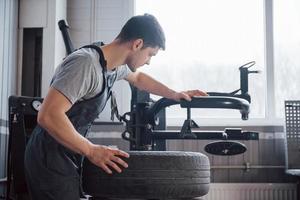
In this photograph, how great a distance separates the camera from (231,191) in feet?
12.8

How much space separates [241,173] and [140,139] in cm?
216

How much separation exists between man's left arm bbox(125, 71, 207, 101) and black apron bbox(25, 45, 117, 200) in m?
0.40

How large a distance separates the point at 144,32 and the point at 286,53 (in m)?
2.91

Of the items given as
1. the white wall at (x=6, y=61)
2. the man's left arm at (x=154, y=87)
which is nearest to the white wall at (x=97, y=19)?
the white wall at (x=6, y=61)

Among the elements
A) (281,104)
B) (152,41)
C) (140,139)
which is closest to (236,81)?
(281,104)

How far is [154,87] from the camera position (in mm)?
2164

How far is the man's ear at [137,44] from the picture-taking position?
5.80 ft

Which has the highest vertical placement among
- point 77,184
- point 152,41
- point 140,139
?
point 152,41

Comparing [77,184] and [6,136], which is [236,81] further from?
[77,184]

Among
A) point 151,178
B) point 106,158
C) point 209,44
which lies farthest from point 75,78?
point 209,44

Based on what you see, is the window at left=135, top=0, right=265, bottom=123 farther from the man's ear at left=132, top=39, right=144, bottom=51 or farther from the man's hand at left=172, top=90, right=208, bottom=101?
the man's ear at left=132, top=39, right=144, bottom=51

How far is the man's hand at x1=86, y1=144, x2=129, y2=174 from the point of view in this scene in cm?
151

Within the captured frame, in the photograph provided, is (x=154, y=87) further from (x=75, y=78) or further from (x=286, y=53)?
(x=286, y=53)

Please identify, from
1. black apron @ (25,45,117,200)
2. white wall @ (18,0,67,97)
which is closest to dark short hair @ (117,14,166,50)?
black apron @ (25,45,117,200)
